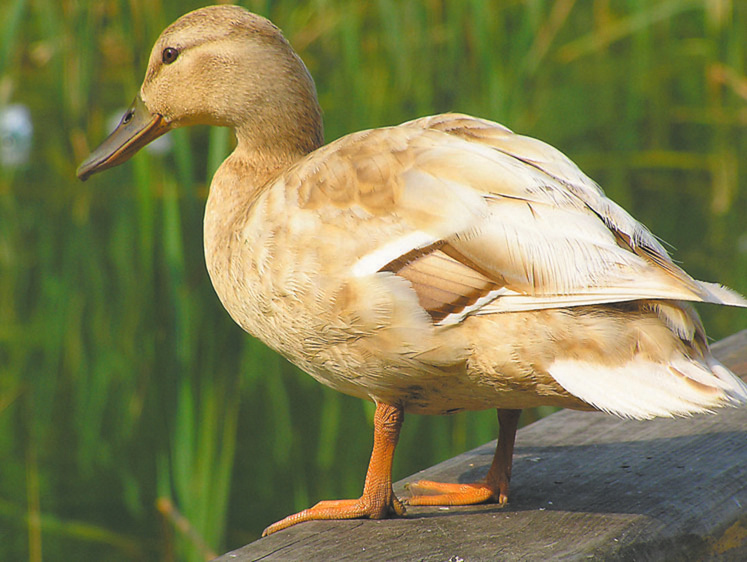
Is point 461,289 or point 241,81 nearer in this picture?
point 461,289

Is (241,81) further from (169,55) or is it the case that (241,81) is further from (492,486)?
(492,486)

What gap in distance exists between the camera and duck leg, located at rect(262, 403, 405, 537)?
1990 mm

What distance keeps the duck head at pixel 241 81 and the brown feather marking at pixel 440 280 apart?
2.36ft

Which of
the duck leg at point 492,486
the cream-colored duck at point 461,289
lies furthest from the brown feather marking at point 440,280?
the duck leg at point 492,486

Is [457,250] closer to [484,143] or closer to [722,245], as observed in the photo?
[484,143]

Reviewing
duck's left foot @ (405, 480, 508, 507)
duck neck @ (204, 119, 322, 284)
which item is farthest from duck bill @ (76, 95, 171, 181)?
duck's left foot @ (405, 480, 508, 507)

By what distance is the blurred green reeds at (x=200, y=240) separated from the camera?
329cm

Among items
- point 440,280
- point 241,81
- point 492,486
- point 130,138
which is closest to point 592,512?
point 492,486

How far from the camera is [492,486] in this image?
2.06 m

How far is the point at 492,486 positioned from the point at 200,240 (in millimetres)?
1966

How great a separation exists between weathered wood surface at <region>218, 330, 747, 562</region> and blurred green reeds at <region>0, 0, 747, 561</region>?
39.1 inches

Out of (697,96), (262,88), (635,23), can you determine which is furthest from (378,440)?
(697,96)

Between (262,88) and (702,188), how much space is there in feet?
13.6

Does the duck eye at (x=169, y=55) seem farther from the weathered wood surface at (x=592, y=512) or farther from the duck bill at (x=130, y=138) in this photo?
the weathered wood surface at (x=592, y=512)
